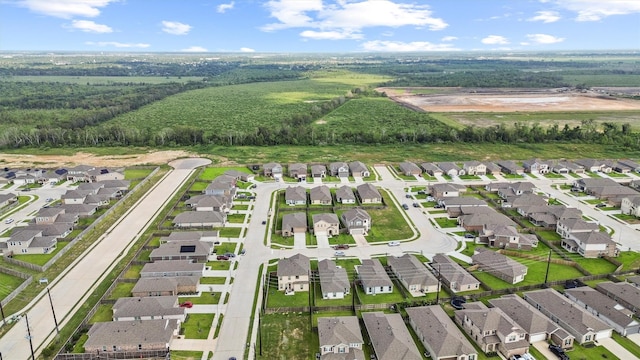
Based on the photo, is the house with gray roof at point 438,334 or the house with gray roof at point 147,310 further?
the house with gray roof at point 147,310

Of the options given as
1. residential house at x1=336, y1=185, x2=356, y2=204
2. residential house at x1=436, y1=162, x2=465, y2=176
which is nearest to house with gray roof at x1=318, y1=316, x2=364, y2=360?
residential house at x1=336, y1=185, x2=356, y2=204

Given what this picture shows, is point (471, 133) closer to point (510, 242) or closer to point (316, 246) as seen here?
point (510, 242)

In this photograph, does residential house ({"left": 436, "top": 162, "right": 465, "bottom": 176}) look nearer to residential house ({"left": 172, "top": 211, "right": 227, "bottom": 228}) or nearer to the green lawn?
residential house ({"left": 172, "top": 211, "right": 227, "bottom": 228})

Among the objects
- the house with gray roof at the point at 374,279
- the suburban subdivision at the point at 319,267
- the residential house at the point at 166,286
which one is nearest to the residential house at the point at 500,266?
the suburban subdivision at the point at 319,267

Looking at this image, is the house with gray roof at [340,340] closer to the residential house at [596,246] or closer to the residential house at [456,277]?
A: the residential house at [456,277]

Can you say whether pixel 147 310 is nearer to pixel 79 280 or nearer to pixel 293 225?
pixel 79 280

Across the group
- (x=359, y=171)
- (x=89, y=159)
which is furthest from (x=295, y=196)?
(x=89, y=159)
